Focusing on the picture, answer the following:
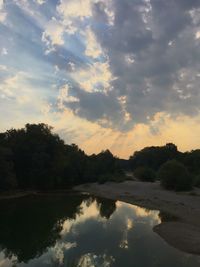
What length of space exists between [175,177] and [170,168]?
1.88 metres

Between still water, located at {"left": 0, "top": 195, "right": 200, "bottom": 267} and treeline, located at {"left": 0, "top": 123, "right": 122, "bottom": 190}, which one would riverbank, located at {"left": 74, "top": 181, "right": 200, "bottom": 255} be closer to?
still water, located at {"left": 0, "top": 195, "right": 200, "bottom": 267}

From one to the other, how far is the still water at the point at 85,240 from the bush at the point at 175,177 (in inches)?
751

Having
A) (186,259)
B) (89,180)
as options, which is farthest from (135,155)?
(186,259)

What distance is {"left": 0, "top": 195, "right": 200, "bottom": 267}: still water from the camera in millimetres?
24500

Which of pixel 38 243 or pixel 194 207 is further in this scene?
pixel 194 207

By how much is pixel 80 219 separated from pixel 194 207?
14.6 metres

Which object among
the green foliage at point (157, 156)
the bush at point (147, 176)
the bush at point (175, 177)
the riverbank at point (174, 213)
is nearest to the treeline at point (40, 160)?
the bush at point (147, 176)

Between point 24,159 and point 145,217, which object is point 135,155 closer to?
point 24,159

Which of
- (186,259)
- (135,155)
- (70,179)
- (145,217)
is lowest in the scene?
(186,259)

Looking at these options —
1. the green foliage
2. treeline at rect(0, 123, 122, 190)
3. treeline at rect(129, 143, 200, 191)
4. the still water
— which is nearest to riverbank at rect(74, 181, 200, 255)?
the still water

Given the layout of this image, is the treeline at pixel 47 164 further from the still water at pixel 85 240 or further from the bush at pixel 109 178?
the still water at pixel 85 240

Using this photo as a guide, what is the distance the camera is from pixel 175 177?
71.6 metres

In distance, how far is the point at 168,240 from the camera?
30.4m

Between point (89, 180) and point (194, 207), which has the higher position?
point (89, 180)
